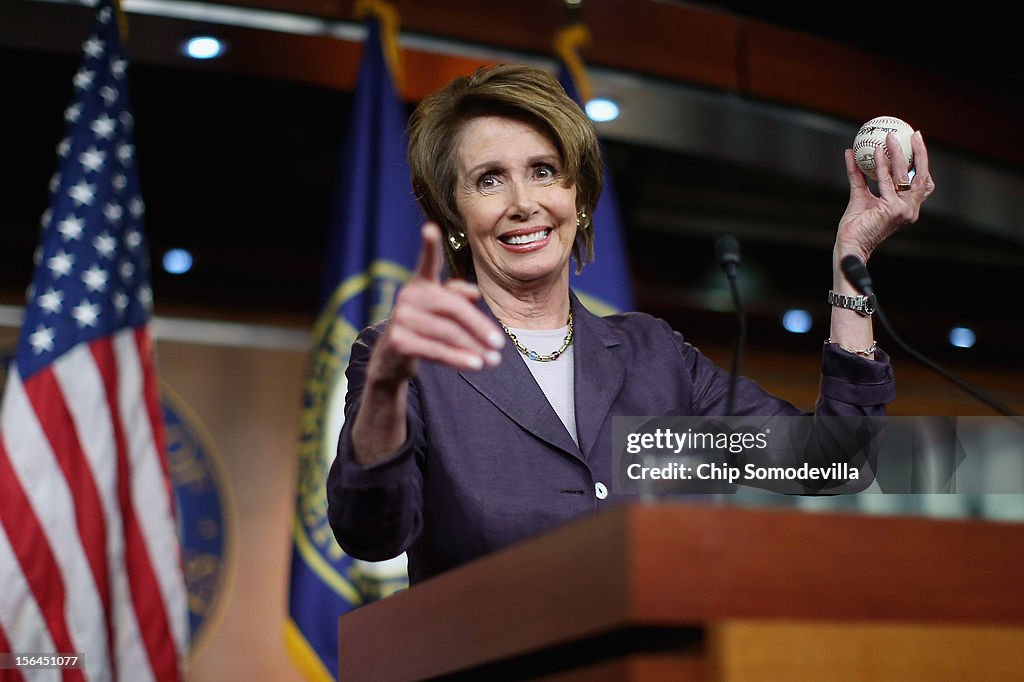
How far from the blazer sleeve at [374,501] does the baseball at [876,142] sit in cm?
80

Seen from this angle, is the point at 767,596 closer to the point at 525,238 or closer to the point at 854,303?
the point at 854,303

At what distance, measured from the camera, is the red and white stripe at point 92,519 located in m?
2.79

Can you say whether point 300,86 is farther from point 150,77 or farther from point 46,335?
point 46,335

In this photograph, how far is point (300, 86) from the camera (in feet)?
12.6

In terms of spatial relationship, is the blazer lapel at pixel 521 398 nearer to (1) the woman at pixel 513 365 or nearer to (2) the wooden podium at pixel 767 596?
(1) the woman at pixel 513 365

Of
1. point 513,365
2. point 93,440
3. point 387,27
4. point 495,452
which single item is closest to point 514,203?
point 513,365

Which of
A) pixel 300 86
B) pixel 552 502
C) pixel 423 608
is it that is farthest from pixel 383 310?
pixel 423 608

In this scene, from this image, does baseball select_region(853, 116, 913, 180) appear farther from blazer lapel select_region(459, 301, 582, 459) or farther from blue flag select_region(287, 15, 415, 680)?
blue flag select_region(287, 15, 415, 680)

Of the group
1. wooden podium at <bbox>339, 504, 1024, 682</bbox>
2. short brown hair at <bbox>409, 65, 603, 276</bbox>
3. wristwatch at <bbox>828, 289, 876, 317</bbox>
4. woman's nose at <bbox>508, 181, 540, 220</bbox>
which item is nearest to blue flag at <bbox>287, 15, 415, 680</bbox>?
short brown hair at <bbox>409, 65, 603, 276</bbox>

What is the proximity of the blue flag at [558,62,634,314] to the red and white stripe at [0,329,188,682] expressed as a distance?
1356mm

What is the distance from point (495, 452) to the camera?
4.79 ft

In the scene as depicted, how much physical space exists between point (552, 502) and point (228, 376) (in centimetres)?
361

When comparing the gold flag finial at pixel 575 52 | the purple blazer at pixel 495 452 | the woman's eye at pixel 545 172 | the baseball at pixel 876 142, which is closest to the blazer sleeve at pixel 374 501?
the purple blazer at pixel 495 452

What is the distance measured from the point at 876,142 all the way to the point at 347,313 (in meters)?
2.08
